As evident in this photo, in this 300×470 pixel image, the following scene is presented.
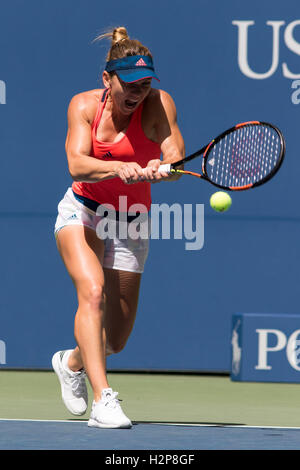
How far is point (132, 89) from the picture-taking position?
14.2 feet

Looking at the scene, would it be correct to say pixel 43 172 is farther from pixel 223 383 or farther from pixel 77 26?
pixel 223 383

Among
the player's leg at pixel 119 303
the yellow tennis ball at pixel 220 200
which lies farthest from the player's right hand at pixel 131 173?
the yellow tennis ball at pixel 220 200

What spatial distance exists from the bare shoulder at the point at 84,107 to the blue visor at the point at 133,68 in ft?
0.60

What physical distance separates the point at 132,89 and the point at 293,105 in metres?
2.68

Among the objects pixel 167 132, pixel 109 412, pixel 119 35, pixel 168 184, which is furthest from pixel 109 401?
pixel 168 184

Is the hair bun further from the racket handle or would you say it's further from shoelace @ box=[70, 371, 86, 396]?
shoelace @ box=[70, 371, 86, 396]

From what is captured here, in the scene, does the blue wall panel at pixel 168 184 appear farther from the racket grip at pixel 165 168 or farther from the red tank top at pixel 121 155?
the racket grip at pixel 165 168

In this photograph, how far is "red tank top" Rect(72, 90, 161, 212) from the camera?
4.48 m

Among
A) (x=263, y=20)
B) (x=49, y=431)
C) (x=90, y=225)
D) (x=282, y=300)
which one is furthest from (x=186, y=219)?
(x=49, y=431)

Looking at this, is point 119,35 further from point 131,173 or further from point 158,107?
point 131,173

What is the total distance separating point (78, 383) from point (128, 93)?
1260mm

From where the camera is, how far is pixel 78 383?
467cm

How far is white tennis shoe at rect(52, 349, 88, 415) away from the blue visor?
4.14ft

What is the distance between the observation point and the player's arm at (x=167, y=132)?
445 centimetres
